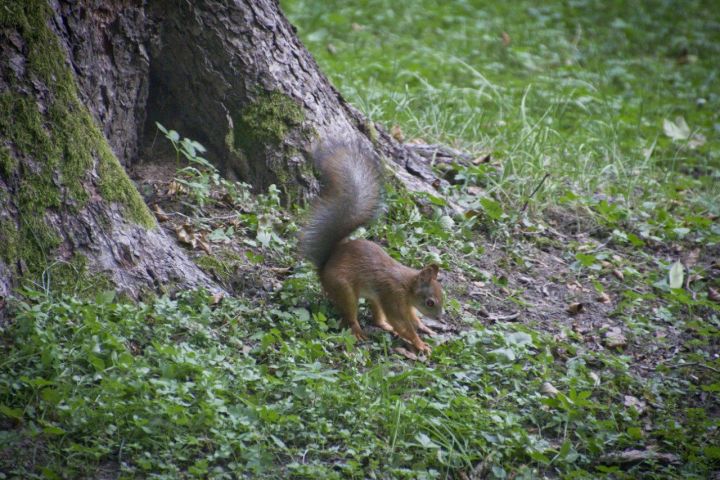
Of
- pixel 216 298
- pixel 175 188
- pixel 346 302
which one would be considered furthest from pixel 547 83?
pixel 216 298

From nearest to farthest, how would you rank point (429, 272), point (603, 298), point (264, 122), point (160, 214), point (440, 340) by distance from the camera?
point (429, 272), point (440, 340), point (160, 214), point (264, 122), point (603, 298)

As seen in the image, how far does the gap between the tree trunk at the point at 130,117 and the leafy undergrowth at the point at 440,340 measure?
174 millimetres

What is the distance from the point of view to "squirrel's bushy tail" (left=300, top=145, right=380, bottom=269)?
3.96 m

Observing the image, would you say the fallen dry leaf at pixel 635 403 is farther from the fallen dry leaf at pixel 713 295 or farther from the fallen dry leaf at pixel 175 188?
the fallen dry leaf at pixel 175 188

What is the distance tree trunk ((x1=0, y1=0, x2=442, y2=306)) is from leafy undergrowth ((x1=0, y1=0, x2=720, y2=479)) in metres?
0.17

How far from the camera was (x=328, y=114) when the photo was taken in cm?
477

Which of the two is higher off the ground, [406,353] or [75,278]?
[75,278]

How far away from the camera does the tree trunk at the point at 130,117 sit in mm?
3377

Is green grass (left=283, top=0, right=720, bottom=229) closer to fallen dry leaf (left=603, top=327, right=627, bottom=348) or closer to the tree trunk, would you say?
the tree trunk

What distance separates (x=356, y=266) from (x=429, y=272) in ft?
1.11

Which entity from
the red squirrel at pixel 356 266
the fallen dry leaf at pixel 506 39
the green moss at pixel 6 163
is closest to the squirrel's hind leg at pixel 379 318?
the red squirrel at pixel 356 266

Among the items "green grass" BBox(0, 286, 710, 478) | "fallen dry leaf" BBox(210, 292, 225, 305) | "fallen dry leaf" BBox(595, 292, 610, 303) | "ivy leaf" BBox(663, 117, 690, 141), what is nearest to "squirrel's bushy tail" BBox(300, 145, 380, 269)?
"green grass" BBox(0, 286, 710, 478)

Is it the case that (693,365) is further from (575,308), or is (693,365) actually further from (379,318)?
(379,318)

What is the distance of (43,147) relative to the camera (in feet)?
11.2
